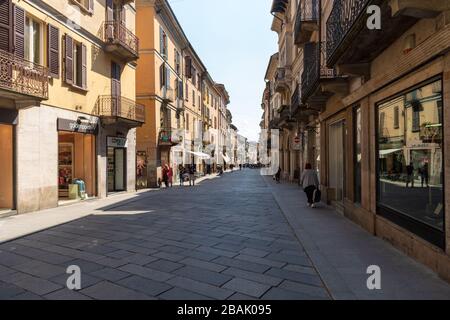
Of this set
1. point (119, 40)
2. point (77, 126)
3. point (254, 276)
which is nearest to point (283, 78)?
point (119, 40)

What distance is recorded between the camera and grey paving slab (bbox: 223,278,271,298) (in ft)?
14.4

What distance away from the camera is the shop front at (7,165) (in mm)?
10875

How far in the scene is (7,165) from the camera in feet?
36.0

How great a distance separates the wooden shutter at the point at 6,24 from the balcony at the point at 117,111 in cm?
561

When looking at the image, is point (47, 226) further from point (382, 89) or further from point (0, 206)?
point (382, 89)

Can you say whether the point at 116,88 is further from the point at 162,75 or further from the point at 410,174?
the point at 410,174

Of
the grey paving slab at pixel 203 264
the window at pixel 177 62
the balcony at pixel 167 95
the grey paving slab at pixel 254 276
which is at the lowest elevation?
the grey paving slab at pixel 254 276

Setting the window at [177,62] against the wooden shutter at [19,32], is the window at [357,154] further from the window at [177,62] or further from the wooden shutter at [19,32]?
the window at [177,62]

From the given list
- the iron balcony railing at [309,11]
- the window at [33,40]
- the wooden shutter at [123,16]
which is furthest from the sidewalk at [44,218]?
Result: the iron balcony railing at [309,11]

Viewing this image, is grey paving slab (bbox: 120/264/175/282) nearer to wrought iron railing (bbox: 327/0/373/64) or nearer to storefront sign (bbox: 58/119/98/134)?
wrought iron railing (bbox: 327/0/373/64)

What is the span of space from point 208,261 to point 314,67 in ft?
30.4

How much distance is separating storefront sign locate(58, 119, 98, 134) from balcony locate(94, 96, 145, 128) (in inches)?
29.0

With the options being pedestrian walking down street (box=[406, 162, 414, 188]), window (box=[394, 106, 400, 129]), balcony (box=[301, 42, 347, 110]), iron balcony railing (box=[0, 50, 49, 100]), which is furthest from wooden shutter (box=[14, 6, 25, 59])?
pedestrian walking down street (box=[406, 162, 414, 188])

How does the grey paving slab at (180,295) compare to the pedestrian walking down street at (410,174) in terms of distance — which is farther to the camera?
the pedestrian walking down street at (410,174)
